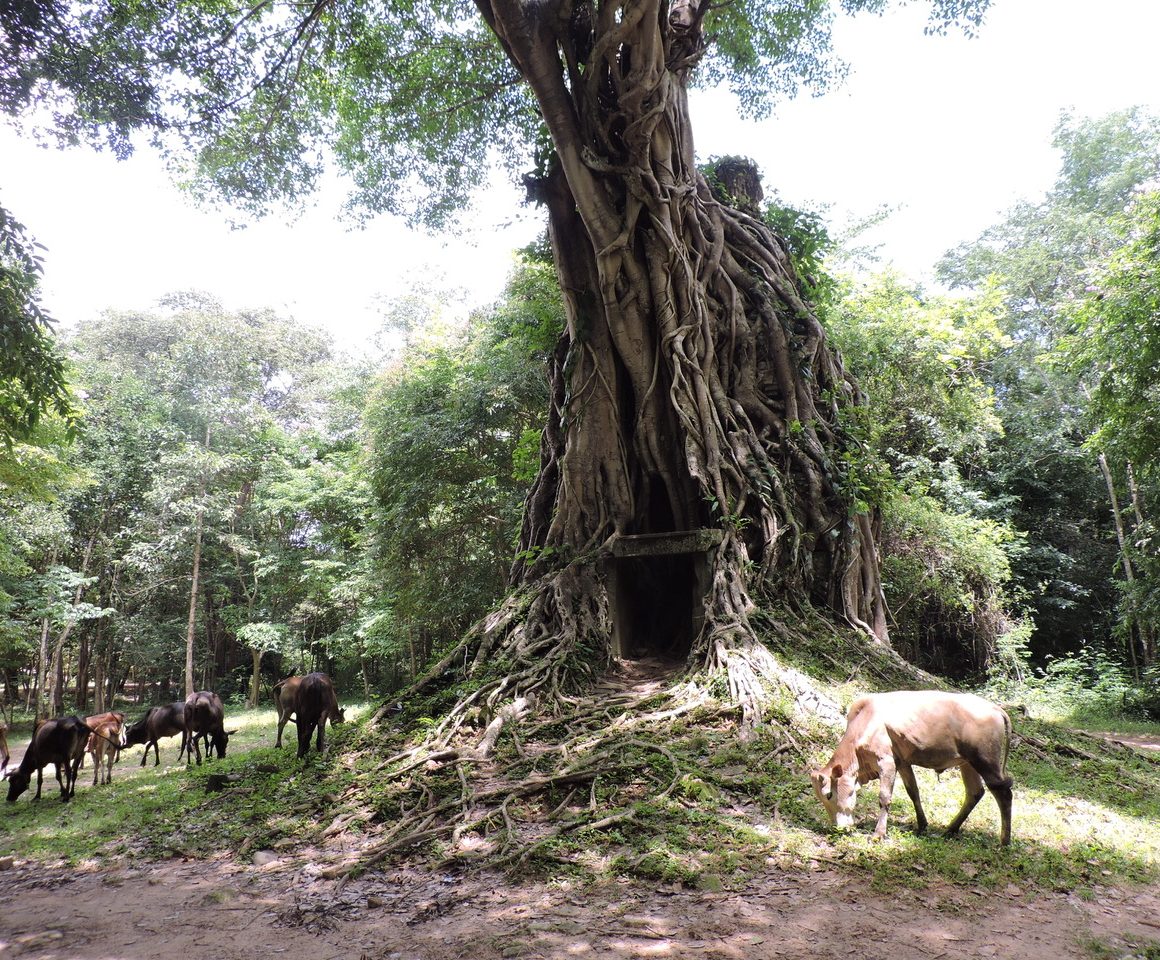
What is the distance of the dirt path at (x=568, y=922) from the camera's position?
241cm

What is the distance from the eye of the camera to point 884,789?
3129 millimetres

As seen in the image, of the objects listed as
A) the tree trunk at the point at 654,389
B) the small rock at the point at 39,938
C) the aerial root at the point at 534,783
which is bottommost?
the small rock at the point at 39,938

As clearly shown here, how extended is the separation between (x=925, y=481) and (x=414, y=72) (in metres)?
10.0

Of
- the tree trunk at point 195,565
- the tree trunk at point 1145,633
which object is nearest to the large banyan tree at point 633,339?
the tree trunk at point 1145,633

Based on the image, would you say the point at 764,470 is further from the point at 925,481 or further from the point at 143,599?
the point at 143,599

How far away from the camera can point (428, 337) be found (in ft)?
54.9

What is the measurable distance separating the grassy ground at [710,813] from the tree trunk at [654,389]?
52.9 inches

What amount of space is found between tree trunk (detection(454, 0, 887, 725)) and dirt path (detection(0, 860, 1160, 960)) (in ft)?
9.58

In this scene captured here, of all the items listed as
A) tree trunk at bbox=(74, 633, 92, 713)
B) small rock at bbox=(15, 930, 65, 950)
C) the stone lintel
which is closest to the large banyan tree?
the stone lintel

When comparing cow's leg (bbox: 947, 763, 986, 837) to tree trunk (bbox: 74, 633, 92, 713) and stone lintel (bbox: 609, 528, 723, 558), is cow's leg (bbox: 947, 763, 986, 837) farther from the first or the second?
tree trunk (bbox: 74, 633, 92, 713)

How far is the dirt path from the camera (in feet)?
7.92

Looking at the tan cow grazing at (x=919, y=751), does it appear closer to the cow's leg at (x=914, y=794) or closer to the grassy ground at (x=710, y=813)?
the cow's leg at (x=914, y=794)

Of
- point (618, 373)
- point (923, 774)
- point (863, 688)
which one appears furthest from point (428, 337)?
point (923, 774)

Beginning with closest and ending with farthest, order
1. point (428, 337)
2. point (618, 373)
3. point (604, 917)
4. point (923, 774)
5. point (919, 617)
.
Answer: point (604, 917), point (923, 774), point (618, 373), point (919, 617), point (428, 337)
